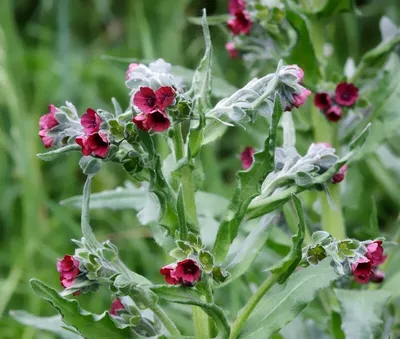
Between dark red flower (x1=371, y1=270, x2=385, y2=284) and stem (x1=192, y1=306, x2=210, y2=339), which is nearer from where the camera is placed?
stem (x1=192, y1=306, x2=210, y2=339)

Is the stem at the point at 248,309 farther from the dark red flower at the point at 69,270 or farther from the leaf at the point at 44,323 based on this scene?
the leaf at the point at 44,323

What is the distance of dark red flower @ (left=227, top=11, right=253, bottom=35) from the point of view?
1579 mm

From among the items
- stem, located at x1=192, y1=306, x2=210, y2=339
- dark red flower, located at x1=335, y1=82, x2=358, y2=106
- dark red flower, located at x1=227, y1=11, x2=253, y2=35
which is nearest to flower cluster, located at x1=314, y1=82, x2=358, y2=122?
dark red flower, located at x1=335, y1=82, x2=358, y2=106

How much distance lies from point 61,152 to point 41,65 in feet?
6.87

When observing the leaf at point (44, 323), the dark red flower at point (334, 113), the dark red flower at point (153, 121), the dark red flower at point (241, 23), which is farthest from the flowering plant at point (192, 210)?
the dark red flower at point (241, 23)

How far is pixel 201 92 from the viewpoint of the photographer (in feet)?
3.93

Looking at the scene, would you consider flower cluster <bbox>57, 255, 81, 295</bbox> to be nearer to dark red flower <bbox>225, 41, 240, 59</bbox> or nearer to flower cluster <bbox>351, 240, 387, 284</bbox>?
flower cluster <bbox>351, 240, 387, 284</bbox>

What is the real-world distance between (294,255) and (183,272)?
160 mm

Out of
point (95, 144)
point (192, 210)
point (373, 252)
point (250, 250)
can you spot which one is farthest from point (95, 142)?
point (373, 252)

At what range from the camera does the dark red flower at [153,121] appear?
3.42ft

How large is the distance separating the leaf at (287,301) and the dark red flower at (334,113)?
0.42 m

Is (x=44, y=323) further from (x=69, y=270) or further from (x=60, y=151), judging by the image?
(x=60, y=151)

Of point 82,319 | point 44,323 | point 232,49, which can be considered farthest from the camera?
point 232,49

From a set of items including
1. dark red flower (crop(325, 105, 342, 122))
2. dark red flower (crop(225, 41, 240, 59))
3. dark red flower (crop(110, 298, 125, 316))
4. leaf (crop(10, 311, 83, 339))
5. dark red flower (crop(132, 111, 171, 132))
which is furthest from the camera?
dark red flower (crop(225, 41, 240, 59))
